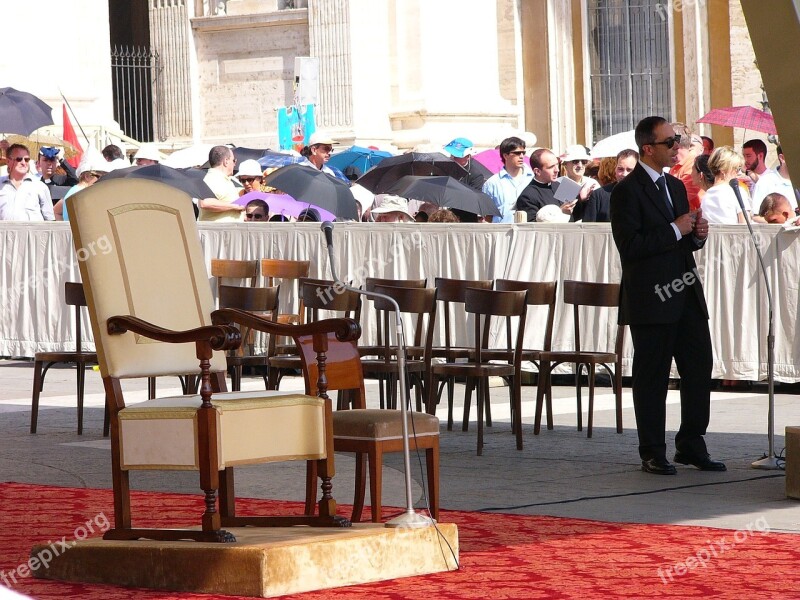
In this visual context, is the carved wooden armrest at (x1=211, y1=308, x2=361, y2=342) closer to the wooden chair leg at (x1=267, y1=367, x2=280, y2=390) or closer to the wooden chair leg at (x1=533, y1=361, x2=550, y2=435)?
the wooden chair leg at (x1=267, y1=367, x2=280, y2=390)

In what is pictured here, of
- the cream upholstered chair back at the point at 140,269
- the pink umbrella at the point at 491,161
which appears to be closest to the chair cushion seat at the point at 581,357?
the cream upholstered chair back at the point at 140,269

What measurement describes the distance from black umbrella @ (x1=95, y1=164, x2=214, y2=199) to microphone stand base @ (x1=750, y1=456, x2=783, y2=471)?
675 centimetres

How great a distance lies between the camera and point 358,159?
21.9 metres

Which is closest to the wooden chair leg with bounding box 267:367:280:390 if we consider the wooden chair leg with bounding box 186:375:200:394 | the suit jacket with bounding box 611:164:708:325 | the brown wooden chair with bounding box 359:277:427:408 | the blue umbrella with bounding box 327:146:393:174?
the wooden chair leg with bounding box 186:375:200:394

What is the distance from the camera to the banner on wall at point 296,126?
917 inches

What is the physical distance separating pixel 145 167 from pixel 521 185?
146 inches

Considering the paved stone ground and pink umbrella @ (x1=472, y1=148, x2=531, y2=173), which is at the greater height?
pink umbrella @ (x1=472, y1=148, x2=531, y2=173)

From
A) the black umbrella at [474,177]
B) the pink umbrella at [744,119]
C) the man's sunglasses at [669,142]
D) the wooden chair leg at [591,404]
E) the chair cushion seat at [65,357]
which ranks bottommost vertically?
the wooden chair leg at [591,404]

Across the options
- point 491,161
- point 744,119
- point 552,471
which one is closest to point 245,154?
point 491,161

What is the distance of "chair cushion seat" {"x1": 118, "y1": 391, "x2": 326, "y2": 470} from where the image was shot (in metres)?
6.50

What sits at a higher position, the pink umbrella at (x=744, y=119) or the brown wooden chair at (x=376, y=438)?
the pink umbrella at (x=744, y=119)

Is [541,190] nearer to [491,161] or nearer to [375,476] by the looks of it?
[491,161]

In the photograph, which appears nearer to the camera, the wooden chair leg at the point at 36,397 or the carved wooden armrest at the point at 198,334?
the carved wooden armrest at the point at 198,334

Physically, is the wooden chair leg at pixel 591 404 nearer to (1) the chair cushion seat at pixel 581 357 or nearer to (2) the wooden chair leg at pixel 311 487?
(1) the chair cushion seat at pixel 581 357
